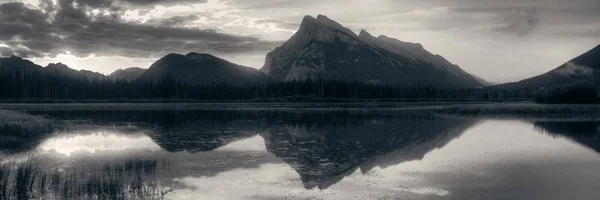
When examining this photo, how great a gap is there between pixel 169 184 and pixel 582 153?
26.2 meters

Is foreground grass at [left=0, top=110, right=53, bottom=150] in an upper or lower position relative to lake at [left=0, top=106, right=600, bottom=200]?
upper

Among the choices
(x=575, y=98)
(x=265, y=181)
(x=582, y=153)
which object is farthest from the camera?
(x=575, y=98)

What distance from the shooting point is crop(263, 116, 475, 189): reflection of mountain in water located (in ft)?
82.2

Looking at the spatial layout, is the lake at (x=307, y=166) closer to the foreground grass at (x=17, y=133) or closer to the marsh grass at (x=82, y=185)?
the marsh grass at (x=82, y=185)

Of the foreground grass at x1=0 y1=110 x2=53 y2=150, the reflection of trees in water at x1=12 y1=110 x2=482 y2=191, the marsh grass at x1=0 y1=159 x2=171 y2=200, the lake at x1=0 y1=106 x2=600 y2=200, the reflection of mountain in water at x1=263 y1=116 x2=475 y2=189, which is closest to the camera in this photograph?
the marsh grass at x1=0 y1=159 x2=171 y2=200

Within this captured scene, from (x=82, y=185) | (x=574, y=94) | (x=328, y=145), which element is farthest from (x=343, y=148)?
(x=574, y=94)

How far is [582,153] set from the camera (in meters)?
31.8

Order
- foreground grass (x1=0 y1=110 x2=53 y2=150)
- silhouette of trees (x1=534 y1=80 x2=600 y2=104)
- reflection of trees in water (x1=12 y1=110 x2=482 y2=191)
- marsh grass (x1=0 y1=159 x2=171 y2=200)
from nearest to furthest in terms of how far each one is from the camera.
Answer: marsh grass (x1=0 y1=159 x2=171 y2=200), reflection of trees in water (x1=12 y1=110 x2=482 y2=191), foreground grass (x1=0 y1=110 x2=53 y2=150), silhouette of trees (x1=534 y1=80 x2=600 y2=104)

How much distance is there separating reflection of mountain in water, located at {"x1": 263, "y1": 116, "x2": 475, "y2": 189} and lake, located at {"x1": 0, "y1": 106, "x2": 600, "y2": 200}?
0.25 ft

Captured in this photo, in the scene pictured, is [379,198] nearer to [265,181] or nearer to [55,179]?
[265,181]

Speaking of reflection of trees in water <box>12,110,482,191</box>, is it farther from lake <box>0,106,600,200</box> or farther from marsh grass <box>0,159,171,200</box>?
marsh grass <box>0,159,171,200</box>

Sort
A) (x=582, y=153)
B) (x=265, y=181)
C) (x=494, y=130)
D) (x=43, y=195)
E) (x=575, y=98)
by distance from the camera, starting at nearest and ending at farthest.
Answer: (x=43, y=195) < (x=265, y=181) < (x=582, y=153) < (x=494, y=130) < (x=575, y=98)

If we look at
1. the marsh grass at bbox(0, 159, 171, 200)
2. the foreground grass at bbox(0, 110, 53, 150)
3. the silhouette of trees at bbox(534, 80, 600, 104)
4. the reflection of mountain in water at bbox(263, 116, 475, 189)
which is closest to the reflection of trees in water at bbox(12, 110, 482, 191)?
the reflection of mountain in water at bbox(263, 116, 475, 189)

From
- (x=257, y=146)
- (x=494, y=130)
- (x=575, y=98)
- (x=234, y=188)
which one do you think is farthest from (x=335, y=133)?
(x=575, y=98)
